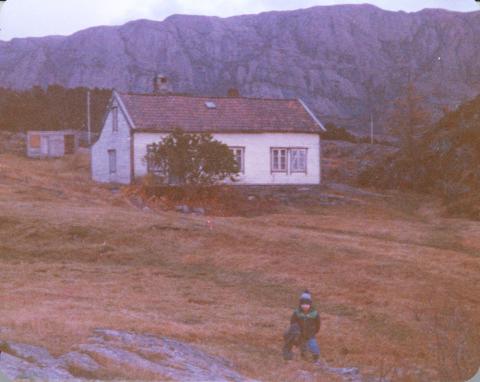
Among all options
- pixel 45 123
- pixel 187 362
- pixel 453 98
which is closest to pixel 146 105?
pixel 45 123

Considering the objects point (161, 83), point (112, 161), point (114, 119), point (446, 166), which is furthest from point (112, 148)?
point (446, 166)

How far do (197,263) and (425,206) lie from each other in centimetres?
866

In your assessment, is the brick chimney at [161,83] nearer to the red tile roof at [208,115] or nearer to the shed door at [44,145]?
the red tile roof at [208,115]

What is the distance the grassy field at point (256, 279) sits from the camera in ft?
44.5

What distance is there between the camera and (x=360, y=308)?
16.7 metres

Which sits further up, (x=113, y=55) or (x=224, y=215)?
(x=113, y=55)

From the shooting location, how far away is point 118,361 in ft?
38.2

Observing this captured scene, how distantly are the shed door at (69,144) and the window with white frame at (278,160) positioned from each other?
12.8 meters

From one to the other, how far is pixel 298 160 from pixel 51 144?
17.2m

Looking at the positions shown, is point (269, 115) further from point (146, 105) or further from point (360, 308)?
point (360, 308)

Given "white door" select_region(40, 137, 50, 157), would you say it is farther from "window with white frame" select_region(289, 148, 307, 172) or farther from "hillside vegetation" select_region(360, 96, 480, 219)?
"hillside vegetation" select_region(360, 96, 480, 219)

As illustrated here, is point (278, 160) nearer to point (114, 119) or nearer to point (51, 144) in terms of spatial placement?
point (114, 119)

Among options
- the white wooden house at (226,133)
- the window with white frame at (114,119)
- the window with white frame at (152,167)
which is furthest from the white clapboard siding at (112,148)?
the window with white frame at (152,167)

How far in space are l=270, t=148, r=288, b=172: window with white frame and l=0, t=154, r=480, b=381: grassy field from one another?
1.82 meters
